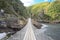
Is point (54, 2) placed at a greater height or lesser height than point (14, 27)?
greater

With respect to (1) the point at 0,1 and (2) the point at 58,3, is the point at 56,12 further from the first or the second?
(1) the point at 0,1

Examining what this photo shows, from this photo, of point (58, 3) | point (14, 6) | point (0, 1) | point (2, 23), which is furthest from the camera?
point (58, 3)

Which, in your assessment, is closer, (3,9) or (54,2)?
(3,9)

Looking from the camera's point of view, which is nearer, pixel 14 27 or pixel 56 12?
pixel 14 27

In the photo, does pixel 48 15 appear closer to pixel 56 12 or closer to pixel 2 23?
pixel 56 12

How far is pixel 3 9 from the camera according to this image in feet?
98.9

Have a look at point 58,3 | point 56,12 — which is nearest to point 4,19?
point 56,12

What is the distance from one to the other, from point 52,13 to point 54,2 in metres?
9.65

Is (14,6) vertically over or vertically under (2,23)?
over

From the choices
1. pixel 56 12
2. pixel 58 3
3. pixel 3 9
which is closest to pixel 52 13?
pixel 56 12

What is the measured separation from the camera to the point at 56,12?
70.5 metres

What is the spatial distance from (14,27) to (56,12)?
4874 cm

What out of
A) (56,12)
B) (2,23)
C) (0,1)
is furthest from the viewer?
(56,12)

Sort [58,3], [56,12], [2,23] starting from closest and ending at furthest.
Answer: [2,23] < [56,12] < [58,3]
